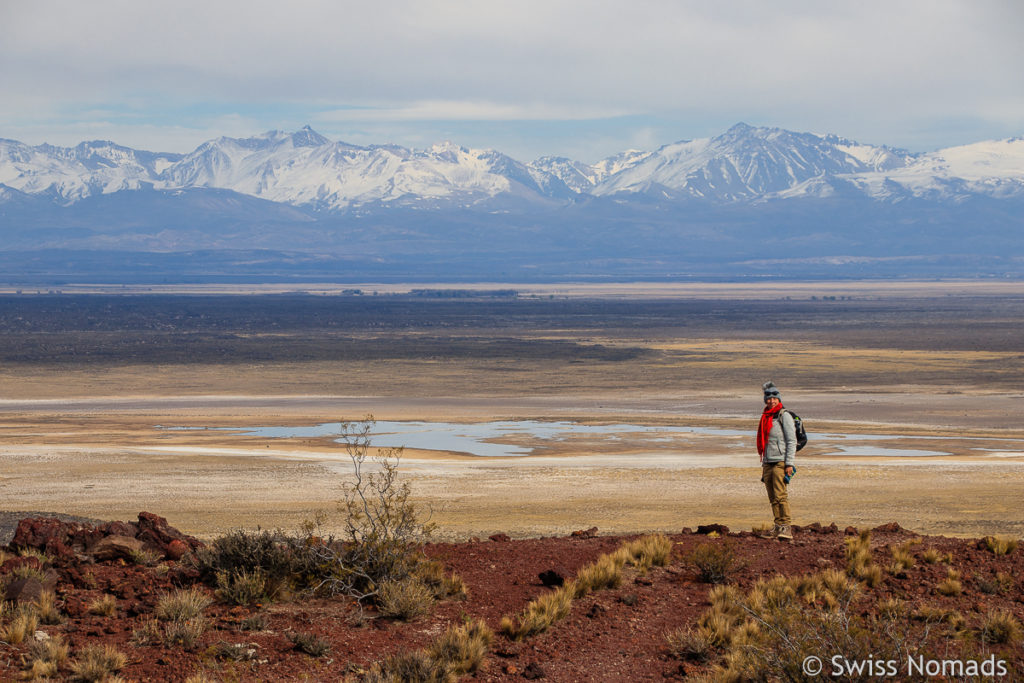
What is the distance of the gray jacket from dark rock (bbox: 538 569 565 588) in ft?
11.1

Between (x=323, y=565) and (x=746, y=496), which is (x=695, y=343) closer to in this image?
(x=746, y=496)

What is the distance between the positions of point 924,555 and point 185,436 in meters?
26.3

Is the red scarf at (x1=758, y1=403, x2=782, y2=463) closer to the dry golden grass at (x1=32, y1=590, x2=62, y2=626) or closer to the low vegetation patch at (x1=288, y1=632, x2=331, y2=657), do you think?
the low vegetation patch at (x1=288, y1=632, x2=331, y2=657)

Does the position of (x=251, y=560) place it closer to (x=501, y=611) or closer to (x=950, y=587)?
(x=501, y=611)

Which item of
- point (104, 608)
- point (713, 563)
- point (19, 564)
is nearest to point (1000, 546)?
point (713, 563)

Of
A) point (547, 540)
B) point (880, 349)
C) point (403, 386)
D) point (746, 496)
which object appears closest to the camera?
point (547, 540)

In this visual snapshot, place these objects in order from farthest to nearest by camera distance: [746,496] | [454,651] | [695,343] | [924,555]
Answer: [695,343] < [746,496] < [924,555] < [454,651]

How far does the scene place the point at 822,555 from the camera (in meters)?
12.0

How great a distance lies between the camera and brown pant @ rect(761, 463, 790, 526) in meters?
13.3

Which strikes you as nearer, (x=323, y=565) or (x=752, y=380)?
(x=323, y=565)

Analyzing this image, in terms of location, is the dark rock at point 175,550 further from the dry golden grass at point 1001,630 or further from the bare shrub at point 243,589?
the dry golden grass at point 1001,630

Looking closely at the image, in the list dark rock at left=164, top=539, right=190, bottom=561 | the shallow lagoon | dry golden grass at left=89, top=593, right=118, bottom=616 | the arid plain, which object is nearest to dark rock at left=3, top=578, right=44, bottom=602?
dry golden grass at left=89, top=593, right=118, bottom=616

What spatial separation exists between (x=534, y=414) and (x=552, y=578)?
29.2m

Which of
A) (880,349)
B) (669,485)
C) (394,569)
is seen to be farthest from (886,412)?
(394,569)
